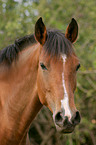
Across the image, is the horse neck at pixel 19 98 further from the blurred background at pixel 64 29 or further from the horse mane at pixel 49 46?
the blurred background at pixel 64 29

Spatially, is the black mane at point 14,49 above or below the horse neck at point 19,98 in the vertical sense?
above

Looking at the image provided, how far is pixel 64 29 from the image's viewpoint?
20.6 feet

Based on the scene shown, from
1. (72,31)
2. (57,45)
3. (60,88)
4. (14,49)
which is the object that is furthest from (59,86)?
(14,49)

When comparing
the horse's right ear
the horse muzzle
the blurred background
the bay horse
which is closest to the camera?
the horse muzzle

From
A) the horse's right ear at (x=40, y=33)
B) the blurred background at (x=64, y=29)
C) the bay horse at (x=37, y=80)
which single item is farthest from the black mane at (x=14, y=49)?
the blurred background at (x=64, y=29)

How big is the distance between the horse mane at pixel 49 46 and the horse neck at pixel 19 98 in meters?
0.16

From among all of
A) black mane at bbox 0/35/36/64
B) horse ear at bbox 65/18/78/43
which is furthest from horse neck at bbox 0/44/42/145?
horse ear at bbox 65/18/78/43

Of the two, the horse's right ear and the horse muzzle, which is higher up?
the horse's right ear

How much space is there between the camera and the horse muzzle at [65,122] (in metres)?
2.05

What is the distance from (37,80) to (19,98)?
370 mm

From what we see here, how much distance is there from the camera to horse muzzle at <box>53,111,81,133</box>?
80.9 inches

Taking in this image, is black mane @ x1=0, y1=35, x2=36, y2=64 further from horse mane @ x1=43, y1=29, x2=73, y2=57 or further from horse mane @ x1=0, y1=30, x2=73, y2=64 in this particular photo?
horse mane @ x1=43, y1=29, x2=73, y2=57

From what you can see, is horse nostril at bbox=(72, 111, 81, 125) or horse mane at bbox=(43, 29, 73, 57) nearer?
horse nostril at bbox=(72, 111, 81, 125)

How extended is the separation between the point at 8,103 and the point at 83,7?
6668 mm
